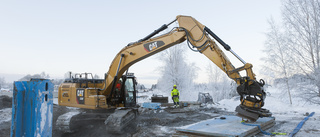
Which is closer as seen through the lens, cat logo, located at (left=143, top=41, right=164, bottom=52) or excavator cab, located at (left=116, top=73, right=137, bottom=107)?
cat logo, located at (left=143, top=41, right=164, bottom=52)

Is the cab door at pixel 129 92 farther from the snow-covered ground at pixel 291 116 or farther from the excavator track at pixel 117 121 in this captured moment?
the snow-covered ground at pixel 291 116

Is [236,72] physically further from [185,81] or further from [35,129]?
[185,81]

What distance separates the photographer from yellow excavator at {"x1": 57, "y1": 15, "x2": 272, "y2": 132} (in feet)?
21.3

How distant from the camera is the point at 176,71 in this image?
26344 millimetres

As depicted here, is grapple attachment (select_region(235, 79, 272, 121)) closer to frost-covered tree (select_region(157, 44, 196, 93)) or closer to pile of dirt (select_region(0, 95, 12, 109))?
pile of dirt (select_region(0, 95, 12, 109))

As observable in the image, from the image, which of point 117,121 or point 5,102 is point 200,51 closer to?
point 117,121

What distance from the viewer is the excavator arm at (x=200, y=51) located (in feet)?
21.0

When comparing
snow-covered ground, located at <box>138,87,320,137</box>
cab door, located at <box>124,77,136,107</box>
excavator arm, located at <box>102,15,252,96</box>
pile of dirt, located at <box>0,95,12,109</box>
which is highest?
excavator arm, located at <box>102,15,252,96</box>

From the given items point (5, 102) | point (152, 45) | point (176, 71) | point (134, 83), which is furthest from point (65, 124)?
point (176, 71)

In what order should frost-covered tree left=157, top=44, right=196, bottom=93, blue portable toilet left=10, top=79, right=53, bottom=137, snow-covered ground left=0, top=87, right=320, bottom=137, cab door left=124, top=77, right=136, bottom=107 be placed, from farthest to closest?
frost-covered tree left=157, top=44, right=196, bottom=93 < cab door left=124, top=77, right=136, bottom=107 < snow-covered ground left=0, top=87, right=320, bottom=137 < blue portable toilet left=10, top=79, right=53, bottom=137

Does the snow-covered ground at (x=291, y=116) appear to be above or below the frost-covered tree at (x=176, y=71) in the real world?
below

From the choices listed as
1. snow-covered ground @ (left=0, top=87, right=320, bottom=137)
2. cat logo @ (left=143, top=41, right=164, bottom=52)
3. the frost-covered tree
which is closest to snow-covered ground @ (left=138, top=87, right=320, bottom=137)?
snow-covered ground @ (left=0, top=87, right=320, bottom=137)

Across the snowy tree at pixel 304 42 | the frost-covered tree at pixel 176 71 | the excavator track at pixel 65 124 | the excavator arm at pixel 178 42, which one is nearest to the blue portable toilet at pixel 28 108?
the excavator arm at pixel 178 42

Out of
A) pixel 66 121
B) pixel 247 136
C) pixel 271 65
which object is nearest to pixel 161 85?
pixel 271 65
